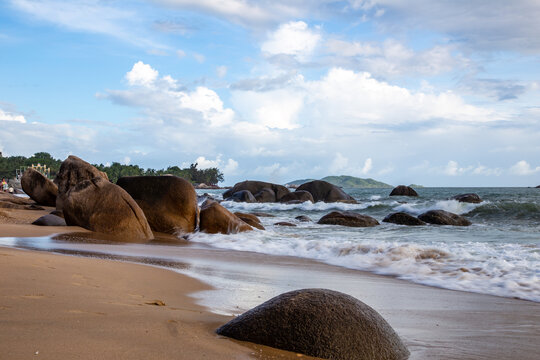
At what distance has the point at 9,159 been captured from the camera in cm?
10356

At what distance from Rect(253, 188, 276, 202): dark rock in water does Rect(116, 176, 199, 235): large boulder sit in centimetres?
2225

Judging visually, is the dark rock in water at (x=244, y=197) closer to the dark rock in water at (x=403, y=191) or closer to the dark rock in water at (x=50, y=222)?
the dark rock in water at (x=403, y=191)

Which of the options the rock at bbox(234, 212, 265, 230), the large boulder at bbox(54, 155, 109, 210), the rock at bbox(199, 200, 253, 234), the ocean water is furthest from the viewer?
the rock at bbox(234, 212, 265, 230)

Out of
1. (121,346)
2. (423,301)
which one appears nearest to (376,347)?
(121,346)

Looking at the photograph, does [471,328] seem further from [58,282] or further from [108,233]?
[108,233]

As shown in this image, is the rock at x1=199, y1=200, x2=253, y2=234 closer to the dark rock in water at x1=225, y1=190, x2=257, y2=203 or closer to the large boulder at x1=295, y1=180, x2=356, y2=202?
the dark rock in water at x1=225, y1=190, x2=257, y2=203

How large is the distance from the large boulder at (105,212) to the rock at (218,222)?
2.10 meters

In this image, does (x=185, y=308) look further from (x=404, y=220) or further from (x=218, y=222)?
(x=404, y=220)

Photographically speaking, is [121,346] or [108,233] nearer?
[121,346]

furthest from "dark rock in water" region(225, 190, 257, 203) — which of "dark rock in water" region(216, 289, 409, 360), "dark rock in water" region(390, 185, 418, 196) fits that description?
"dark rock in water" region(216, 289, 409, 360)

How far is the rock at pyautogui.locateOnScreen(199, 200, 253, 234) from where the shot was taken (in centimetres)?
1245

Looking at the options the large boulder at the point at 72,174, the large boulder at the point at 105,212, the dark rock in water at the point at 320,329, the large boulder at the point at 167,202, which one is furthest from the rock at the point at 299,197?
the dark rock in water at the point at 320,329

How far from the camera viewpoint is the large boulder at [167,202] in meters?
12.1

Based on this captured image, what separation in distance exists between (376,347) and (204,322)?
111 cm
